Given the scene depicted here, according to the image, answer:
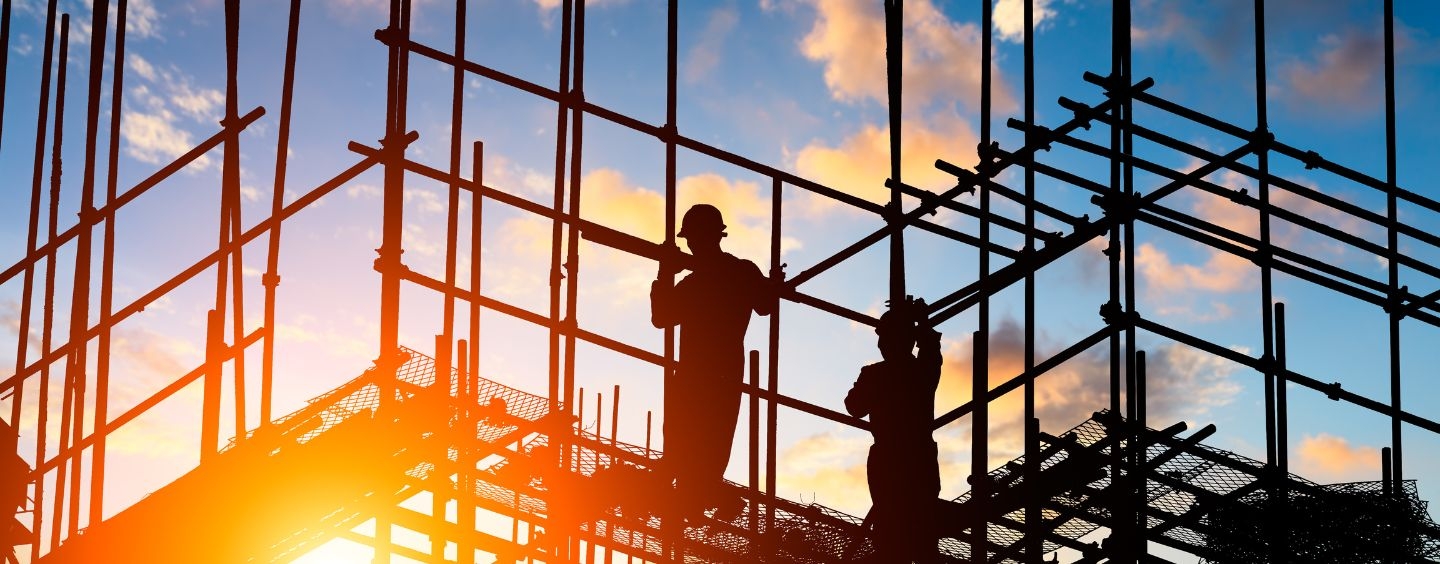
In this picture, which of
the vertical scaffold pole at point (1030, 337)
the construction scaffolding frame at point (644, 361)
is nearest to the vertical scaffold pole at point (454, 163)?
the construction scaffolding frame at point (644, 361)

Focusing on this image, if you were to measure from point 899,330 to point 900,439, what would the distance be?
25.3 inches

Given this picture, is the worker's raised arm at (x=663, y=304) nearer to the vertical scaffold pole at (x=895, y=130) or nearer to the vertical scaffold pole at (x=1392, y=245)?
the vertical scaffold pole at (x=895, y=130)

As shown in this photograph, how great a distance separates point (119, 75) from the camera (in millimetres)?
10750

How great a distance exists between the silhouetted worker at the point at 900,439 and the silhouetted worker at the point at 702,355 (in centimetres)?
100

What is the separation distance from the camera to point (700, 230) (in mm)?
7789

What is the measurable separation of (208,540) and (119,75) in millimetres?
3641

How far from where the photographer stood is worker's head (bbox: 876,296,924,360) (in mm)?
8516

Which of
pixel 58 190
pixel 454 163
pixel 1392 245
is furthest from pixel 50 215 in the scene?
pixel 1392 245

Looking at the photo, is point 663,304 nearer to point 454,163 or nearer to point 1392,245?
point 454,163

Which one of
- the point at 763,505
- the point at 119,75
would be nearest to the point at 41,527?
the point at 119,75

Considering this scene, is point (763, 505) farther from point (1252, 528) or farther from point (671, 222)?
point (1252, 528)

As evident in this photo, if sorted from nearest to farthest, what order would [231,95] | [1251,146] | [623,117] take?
[623,117] < [231,95] < [1251,146]

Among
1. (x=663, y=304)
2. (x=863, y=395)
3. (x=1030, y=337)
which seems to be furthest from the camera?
(x=1030, y=337)

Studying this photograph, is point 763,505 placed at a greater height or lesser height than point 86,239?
lesser
